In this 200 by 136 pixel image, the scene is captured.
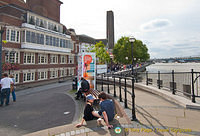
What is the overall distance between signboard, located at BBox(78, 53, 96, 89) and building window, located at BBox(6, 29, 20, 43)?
15984 mm

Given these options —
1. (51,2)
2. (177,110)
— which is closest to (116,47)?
(51,2)

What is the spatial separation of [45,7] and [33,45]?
15.4 m

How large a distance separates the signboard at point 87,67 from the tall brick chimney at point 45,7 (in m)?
27.8

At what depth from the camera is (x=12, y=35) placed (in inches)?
733

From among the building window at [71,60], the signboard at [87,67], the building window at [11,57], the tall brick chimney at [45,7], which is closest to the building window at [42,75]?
the building window at [11,57]

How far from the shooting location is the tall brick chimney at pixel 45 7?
2986 centimetres

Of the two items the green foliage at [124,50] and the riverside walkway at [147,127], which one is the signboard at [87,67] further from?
the green foliage at [124,50]

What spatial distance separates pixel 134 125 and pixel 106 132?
95cm

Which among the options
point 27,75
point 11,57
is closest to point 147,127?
point 11,57

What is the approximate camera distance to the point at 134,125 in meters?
3.50

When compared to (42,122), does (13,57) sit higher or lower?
higher

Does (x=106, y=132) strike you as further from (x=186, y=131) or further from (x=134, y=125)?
(x=186, y=131)

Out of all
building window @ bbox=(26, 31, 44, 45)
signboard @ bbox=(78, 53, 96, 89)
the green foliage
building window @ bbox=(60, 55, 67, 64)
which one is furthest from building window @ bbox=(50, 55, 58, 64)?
the green foliage

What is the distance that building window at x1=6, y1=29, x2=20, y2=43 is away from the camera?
18.1m
